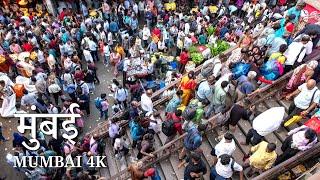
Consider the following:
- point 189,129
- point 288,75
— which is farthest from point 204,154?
point 288,75

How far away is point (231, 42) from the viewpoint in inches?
617

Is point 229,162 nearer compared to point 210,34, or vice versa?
point 229,162

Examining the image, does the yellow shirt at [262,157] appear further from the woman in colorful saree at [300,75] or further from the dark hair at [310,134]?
the woman in colorful saree at [300,75]

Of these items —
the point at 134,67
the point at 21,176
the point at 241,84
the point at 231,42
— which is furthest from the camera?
the point at 231,42

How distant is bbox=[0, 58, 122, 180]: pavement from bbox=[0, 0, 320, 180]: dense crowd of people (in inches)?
7.4

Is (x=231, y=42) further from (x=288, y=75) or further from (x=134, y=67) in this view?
(x=288, y=75)

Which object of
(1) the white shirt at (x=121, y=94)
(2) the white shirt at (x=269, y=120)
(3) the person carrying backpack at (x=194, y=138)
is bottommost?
(2) the white shirt at (x=269, y=120)

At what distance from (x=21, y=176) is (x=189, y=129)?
640cm

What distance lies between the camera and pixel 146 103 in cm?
1056

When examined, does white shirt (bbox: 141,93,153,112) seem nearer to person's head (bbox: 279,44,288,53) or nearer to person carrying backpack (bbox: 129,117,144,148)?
person carrying backpack (bbox: 129,117,144,148)

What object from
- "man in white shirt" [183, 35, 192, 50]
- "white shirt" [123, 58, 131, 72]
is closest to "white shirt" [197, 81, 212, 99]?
"white shirt" [123, 58, 131, 72]

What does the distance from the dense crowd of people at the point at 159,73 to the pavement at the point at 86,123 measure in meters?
0.19

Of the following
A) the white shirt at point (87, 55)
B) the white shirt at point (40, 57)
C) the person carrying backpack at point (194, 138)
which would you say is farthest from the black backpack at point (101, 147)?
the white shirt at point (40, 57)

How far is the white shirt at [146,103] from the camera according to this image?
10539mm
